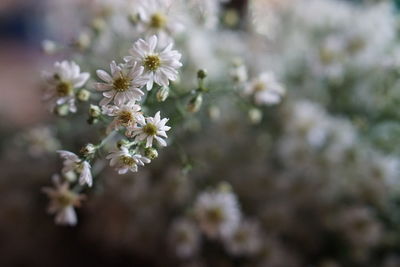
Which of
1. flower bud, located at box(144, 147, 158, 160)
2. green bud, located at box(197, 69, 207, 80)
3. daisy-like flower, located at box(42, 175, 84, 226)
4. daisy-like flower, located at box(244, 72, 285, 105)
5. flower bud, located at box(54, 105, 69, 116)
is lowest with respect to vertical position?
flower bud, located at box(144, 147, 158, 160)

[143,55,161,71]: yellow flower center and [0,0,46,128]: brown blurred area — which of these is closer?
[143,55,161,71]: yellow flower center

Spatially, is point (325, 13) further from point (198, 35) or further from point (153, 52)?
point (153, 52)

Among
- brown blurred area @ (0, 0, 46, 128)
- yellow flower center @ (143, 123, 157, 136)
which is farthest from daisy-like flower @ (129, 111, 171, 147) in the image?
brown blurred area @ (0, 0, 46, 128)

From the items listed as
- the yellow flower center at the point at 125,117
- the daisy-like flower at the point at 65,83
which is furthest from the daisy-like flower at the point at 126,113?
the daisy-like flower at the point at 65,83

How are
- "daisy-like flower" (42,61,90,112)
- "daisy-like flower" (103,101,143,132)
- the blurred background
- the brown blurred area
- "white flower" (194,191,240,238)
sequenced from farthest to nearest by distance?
1. the brown blurred area
2. the blurred background
3. "white flower" (194,191,240,238)
4. "daisy-like flower" (42,61,90,112)
5. "daisy-like flower" (103,101,143,132)

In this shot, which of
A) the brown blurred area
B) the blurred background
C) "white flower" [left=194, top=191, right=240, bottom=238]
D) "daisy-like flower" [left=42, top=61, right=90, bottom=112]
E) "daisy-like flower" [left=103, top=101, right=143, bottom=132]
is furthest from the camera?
the brown blurred area

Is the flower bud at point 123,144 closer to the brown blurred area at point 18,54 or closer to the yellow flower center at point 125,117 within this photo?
the yellow flower center at point 125,117

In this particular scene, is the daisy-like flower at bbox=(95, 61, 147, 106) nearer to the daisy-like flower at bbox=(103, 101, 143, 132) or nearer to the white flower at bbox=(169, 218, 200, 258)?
the daisy-like flower at bbox=(103, 101, 143, 132)

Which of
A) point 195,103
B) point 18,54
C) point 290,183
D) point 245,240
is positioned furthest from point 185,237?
point 18,54
